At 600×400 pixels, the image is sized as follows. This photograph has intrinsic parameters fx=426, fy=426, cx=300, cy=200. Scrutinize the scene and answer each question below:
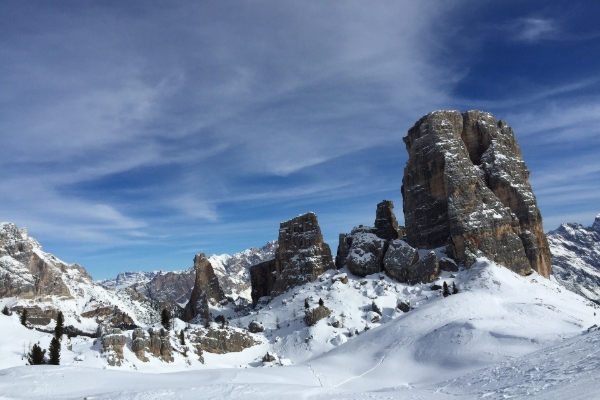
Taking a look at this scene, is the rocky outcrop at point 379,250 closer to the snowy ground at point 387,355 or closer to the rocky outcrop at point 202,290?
the snowy ground at point 387,355

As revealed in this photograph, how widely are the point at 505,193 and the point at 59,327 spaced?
97.9 m

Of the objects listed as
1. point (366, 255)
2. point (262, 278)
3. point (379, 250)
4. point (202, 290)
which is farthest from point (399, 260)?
point (202, 290)

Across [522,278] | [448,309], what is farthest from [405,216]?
[448,309]

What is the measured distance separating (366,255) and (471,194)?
28.4 meters

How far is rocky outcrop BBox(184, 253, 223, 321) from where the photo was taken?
119 meters

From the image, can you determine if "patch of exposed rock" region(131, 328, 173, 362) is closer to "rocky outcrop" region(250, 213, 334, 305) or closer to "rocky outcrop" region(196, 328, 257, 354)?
"rocky outcrop" region(196, 328, 257, 354)

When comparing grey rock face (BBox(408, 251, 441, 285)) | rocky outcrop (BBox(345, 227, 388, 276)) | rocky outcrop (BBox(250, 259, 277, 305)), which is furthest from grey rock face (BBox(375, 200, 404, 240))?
rocky outcrop (BBox(250, 259, 277, 305))

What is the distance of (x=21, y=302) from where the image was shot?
637ft

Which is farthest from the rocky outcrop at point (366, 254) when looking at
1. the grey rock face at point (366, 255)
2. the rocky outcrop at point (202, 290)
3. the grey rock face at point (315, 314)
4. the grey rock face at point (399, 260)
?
the rocky outcrop at point (202, 290)

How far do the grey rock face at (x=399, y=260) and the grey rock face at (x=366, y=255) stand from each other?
2.82m

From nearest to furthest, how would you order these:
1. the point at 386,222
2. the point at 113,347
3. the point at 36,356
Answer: the point at 36,356, the point at 113,347, the point at 386,222

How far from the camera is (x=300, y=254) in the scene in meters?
107

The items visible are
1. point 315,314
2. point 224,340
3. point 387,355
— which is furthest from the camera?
point 315,314

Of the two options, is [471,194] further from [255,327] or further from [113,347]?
[113,347]
